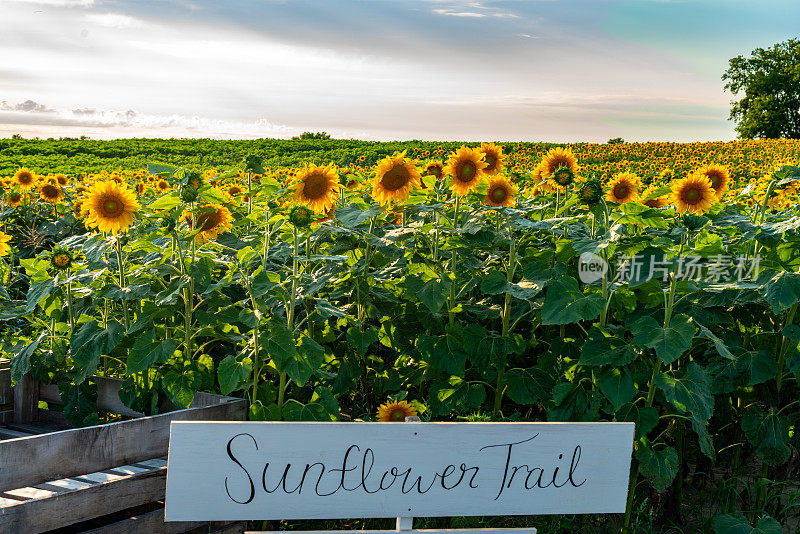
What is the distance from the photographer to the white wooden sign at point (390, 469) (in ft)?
6.79

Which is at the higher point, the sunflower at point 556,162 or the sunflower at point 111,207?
the sunflower at point 556,162

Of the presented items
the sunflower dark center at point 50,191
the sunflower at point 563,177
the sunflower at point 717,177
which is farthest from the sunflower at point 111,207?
the sunflower dark center at point 50,191

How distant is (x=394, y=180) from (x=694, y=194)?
1.33 m

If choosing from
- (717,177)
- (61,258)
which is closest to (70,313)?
(61,258)

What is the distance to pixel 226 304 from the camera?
296 centimetres

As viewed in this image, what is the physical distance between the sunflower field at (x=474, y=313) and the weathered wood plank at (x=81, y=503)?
0.36m

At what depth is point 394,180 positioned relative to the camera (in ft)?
10.3

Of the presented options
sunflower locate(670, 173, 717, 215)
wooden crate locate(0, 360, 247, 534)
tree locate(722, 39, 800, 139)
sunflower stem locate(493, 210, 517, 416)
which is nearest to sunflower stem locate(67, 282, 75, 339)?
wooden crate locate(0, 360, 247, 534)

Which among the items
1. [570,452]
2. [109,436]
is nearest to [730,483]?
[570,452]

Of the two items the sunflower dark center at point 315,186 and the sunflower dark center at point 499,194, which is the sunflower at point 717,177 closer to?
the sunflower dark center at point 499,194

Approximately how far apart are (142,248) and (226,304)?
450 millimetres

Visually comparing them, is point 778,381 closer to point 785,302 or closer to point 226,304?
point 785,302

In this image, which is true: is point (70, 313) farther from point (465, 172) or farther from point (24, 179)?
point (24, 179)

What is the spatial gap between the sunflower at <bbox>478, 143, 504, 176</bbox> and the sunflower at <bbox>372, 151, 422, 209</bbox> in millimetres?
411
